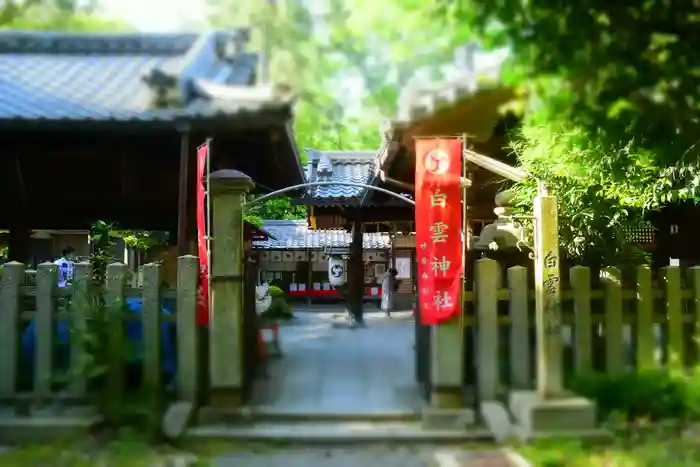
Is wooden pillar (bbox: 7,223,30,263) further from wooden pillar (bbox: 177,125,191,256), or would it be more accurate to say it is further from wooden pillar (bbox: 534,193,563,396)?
wooden pillar (bbox: 534,193,563,396)

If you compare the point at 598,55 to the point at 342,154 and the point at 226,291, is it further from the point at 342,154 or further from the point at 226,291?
the point at 342,154

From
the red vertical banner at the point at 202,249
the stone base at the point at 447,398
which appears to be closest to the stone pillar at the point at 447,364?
the stone base at the point at 447,398

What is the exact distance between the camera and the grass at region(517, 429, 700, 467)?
5168 mm

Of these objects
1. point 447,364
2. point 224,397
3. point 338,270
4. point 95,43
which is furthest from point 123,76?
point 338,270

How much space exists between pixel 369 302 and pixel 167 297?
64.9ft

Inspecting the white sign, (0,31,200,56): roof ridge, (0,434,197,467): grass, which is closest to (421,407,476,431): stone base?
(0,434,197,467): grass

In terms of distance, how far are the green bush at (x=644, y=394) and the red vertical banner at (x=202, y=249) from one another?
157 inches

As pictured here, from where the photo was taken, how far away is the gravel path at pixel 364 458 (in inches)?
226

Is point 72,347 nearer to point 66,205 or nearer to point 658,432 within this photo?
point 66,205

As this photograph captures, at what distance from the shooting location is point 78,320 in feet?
21.9

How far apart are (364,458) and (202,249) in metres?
2.79

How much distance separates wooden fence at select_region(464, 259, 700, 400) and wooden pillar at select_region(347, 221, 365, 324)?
10.1 meters

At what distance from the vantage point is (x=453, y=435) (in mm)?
6520

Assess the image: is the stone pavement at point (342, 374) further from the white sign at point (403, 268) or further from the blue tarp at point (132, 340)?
the white sign at point (403, 268)
